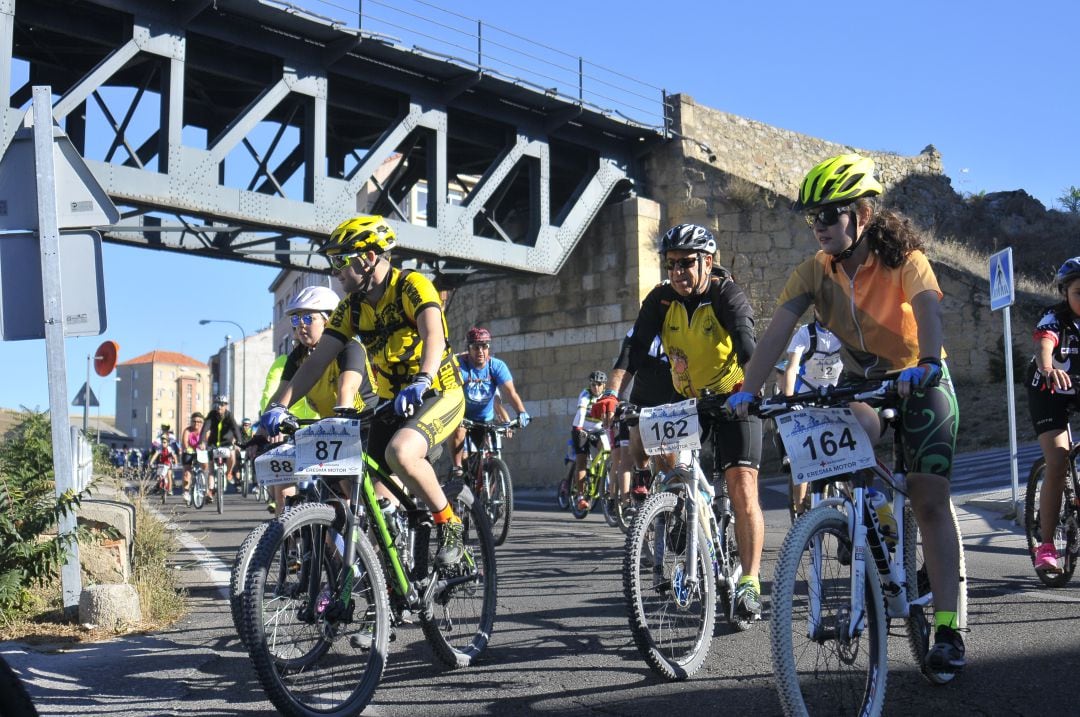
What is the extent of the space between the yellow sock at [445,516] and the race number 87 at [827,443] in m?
1.83

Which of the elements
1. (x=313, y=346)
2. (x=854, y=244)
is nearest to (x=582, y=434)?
(x=313, y=346)

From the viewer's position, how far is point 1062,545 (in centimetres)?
717

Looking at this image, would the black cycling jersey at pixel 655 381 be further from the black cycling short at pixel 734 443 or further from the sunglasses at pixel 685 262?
the black cycling short at pixel 734 443

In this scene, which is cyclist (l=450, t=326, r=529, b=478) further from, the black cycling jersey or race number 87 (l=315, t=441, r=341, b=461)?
race number 87 (l=315, t=441, r=341, b=461)

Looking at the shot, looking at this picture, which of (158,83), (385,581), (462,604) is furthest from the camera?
(158,83)

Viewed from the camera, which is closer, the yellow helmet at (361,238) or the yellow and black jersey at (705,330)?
the yellow helmet at (361,238)

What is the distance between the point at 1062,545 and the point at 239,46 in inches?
619

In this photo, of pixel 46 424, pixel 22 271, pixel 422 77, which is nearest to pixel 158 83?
pixel 422 77

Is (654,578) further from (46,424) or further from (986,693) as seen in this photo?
(46,424)

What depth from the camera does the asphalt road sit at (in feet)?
14.7

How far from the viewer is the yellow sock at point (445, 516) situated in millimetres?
5293

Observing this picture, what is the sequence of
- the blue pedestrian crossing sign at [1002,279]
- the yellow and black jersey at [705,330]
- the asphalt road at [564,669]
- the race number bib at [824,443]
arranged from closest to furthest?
the race number bib at [824,443]
the asphalt road at [564,669]
the yellow and black jersey at [705,330]
the blue pedestrian crossing sign at [1002,279]

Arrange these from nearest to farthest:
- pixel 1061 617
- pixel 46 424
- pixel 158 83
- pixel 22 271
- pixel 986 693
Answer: pixel 986 693 → pixel 1061 617 → pixel 22 271 → pixel 46 424 → pixel 158 83

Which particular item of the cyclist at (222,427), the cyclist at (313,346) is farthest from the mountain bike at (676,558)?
the cyclist at (222,427)
